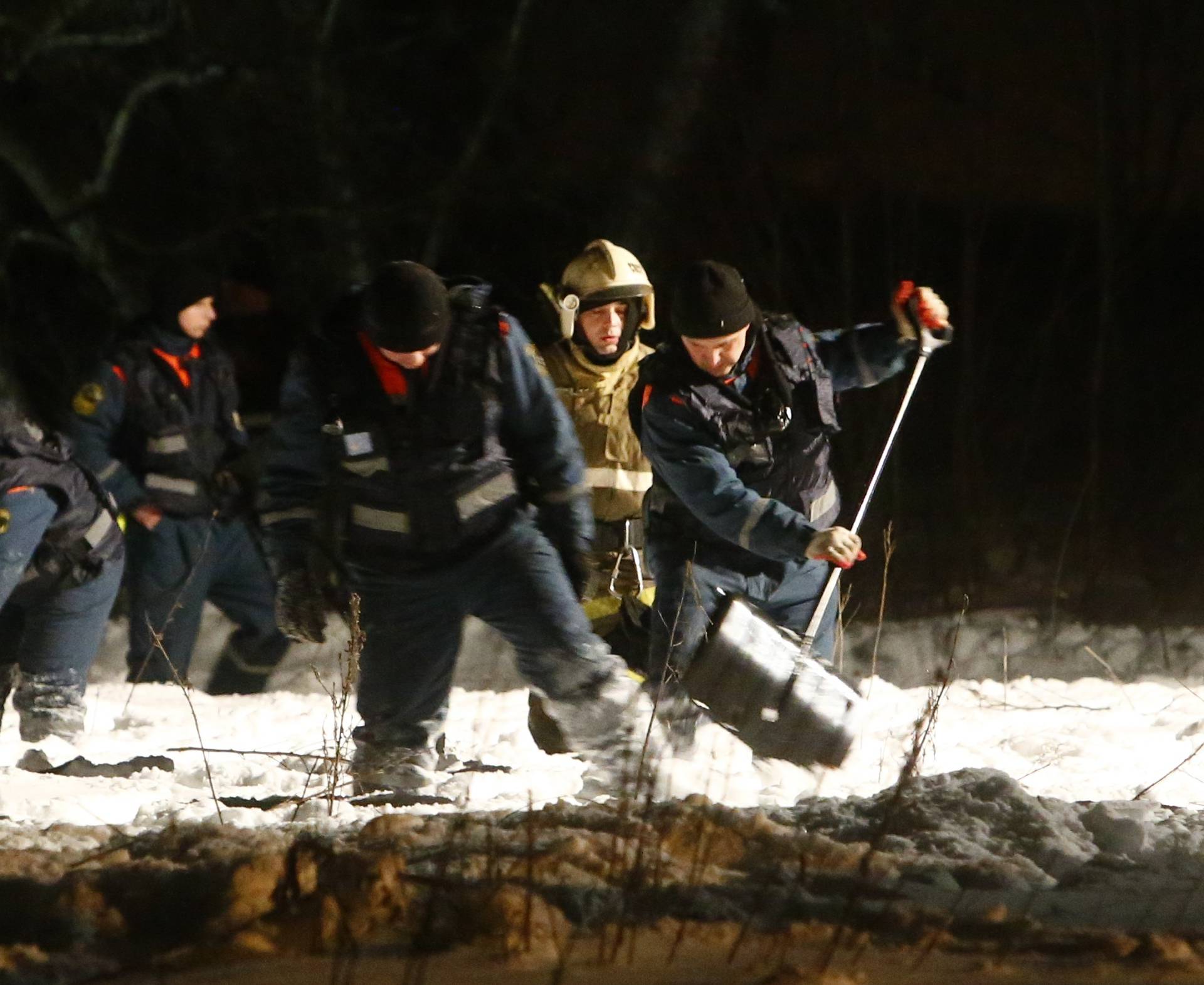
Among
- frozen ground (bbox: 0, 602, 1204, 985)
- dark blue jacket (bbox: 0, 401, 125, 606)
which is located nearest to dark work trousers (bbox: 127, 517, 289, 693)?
dark blue jacket (bbox: 0, 401, 125, 606)

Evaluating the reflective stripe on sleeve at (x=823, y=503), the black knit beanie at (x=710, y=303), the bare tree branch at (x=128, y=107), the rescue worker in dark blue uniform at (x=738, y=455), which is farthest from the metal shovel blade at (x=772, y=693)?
the bare tree branch at (x=128, y=107)

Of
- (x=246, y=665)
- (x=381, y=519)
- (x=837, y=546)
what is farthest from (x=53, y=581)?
(x=837, y=546)

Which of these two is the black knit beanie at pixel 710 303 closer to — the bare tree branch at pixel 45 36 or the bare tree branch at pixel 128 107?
the bare tree branch at pixel 128 107

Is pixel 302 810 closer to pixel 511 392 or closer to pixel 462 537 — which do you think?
pixel 462 537

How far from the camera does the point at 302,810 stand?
15.9ft

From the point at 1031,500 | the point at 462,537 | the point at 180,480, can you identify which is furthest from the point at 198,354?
the point at 1031,500

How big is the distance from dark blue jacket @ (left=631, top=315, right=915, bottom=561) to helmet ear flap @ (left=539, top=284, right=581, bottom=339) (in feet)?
2.15

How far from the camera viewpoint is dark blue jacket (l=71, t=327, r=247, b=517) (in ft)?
23.8

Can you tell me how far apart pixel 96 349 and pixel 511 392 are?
8745 millimetres

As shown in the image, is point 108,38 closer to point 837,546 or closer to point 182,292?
point 182,292

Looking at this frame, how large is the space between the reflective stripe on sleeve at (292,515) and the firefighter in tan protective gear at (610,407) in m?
1.34

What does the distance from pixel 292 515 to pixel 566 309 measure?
4.96 ft

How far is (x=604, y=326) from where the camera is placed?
607 centimetres

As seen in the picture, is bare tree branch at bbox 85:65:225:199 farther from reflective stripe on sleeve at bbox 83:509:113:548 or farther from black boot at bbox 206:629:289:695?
reflective stripe on sleeve at bbox 83:509:113:548
